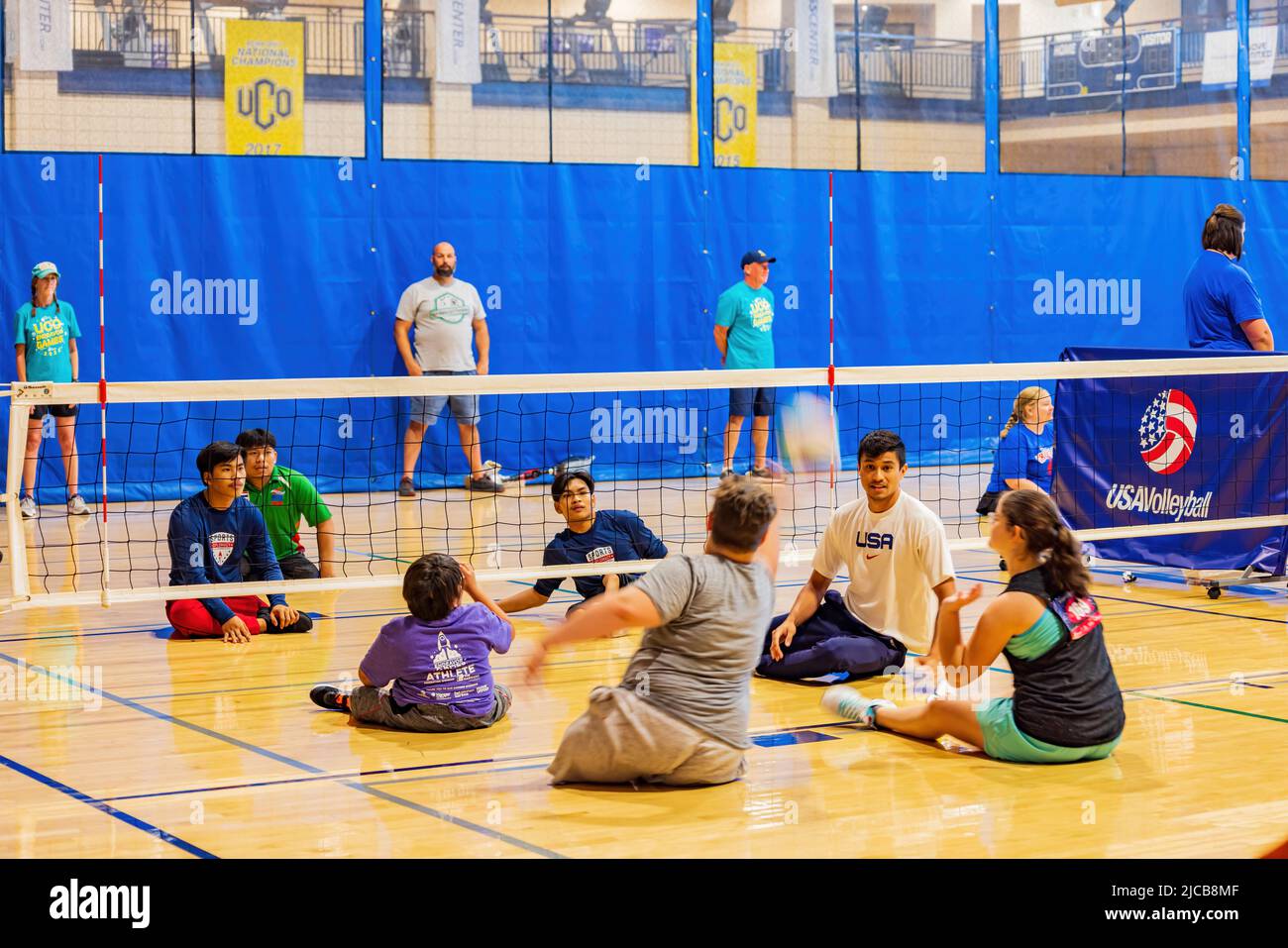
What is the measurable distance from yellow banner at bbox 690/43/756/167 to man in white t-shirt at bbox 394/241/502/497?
2964 millimetres

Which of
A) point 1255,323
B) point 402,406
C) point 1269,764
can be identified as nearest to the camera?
point 1269,764

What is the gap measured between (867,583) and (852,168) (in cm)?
1120

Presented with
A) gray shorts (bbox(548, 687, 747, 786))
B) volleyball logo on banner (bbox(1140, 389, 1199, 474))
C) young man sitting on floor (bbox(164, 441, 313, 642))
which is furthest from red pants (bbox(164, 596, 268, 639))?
volleyball logo on banner (bbox(1140, 389, 1199, 474))

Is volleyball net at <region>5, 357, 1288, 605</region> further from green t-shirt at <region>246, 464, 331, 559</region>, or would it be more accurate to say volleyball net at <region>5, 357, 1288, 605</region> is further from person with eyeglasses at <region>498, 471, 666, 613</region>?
person with eyeglasses at <region>498, 471, 666, 613</region>

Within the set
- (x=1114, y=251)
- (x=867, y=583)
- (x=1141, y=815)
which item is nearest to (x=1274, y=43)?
(x=1114, y=251)

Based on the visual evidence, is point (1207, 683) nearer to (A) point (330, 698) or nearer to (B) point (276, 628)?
(A) point (330, 698)

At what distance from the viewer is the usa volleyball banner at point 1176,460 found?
10.1m

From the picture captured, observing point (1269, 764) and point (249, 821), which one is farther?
point (1269, 764)

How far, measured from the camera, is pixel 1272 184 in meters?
20.5

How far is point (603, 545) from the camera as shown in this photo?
912 cm

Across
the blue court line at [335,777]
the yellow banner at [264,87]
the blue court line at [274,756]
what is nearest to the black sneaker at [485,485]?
the yellow banner at [264,87]

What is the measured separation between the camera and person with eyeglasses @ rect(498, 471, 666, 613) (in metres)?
9.07

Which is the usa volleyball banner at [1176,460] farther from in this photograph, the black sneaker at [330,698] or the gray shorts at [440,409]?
the gray shorts at [440,409]
